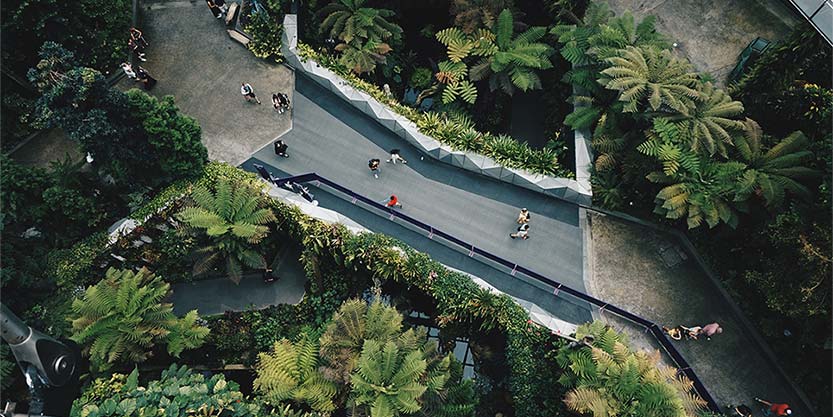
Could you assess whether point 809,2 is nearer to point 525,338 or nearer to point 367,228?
point 525,338

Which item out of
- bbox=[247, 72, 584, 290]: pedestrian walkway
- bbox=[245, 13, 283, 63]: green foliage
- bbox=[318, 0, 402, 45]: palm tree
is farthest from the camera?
bbox=[245, 13, 283, 63]: green foliage

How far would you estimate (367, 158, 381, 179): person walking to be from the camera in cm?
1775

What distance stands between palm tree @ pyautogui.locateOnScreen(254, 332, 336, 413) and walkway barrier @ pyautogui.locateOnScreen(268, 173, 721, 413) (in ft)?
14.7

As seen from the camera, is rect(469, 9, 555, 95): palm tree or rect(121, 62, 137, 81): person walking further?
rect(121, 62, 137, 81): person walking

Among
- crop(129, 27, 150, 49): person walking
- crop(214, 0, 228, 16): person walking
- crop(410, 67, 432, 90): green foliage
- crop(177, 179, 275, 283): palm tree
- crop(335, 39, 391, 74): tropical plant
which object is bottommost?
crop(177, 179, 275, 283): palm tree

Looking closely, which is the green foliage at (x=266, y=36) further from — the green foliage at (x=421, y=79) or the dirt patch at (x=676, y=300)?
the dirt patch at (x=676, y=300)

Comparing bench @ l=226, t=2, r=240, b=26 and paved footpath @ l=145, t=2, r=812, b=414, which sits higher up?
bench @ l=226, t=2, r=240, b=26

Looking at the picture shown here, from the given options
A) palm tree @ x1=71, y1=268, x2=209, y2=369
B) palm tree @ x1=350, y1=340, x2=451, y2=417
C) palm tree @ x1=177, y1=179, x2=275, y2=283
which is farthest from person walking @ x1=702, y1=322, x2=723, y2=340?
palm tree @ x1=71, y1=268, x2=209, y2=369

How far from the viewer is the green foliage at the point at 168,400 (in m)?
12.7

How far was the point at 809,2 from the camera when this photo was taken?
14.2m

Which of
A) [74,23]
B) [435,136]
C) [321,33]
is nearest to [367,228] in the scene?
[435,136]

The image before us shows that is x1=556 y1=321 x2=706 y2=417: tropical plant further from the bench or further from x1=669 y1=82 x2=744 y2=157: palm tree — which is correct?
the bench

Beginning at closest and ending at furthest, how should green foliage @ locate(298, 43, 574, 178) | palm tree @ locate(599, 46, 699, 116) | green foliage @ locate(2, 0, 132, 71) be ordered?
palm tree @ locate(599, 46, 699, 116)
green foliage @ locate(2, 0, 132, 71)
green foliage @ locate(298, 43, 574, 178)

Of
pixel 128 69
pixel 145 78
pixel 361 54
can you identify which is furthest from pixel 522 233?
pixel 128 69
